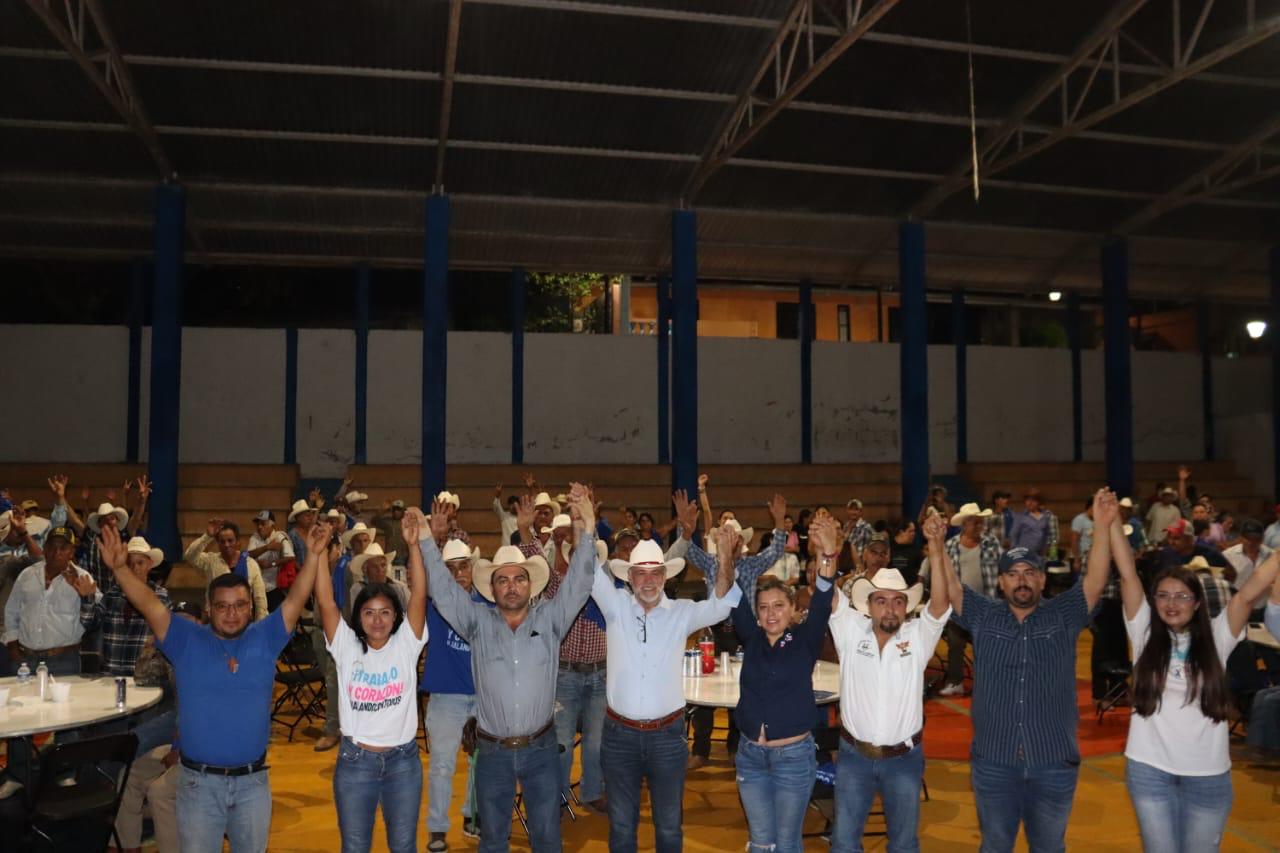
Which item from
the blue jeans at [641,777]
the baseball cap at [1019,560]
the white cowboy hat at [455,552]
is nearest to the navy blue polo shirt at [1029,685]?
the baseball cap at [1019,560]

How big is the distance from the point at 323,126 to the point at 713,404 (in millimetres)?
10452

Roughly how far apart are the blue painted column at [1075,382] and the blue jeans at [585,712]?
825 inches

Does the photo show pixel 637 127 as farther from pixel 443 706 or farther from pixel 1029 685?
pixel 1029 685

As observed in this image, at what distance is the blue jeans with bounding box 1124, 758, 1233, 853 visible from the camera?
13.2 ft

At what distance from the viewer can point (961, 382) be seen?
24.4 meters

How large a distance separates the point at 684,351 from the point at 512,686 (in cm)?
1325

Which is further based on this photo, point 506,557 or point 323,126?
point 323,126

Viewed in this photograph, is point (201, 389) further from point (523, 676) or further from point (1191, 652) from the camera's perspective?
point (1191, 652)

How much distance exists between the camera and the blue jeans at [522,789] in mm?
4621

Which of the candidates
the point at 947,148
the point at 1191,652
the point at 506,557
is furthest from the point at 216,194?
the point at 1191,652

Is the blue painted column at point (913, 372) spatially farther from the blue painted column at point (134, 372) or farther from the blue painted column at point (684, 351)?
the blue painted column at point (134, 372)

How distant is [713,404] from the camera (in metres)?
23.1

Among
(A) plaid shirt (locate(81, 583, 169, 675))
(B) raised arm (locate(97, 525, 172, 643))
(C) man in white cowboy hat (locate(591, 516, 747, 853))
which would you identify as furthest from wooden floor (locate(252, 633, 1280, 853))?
(B) raised arm (locate(97, 525, 172, 643))

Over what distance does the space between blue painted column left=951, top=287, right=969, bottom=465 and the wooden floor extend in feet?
54.2
